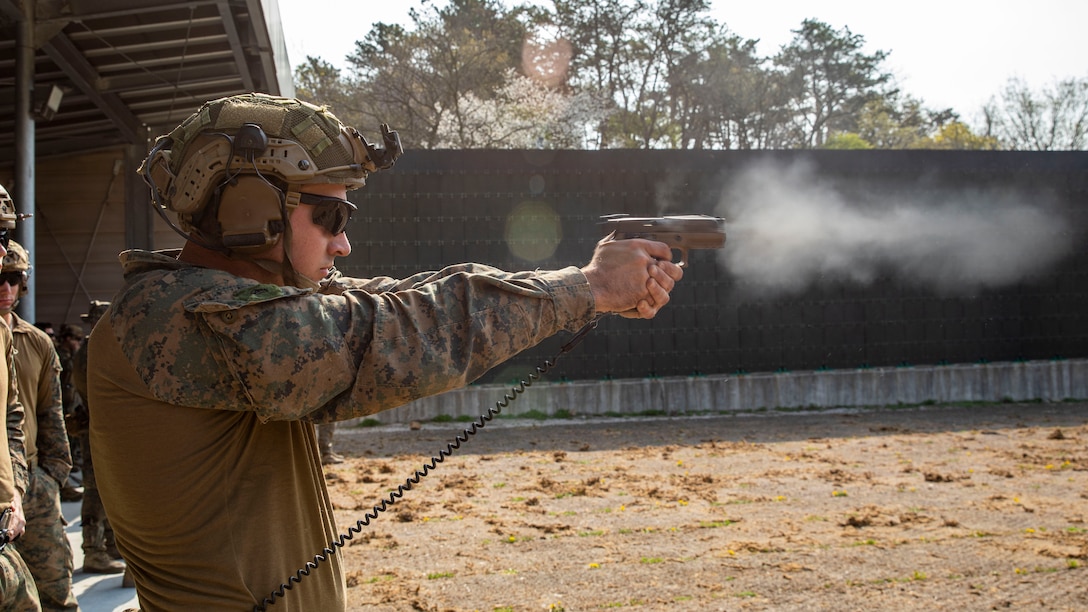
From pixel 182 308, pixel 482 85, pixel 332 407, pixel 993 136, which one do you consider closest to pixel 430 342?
pixel 332 407

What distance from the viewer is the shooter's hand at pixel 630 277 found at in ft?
6.48

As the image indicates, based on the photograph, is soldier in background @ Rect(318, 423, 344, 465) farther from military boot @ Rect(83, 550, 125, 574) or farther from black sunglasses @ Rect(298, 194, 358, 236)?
black sunglasses @ Rect(298, 194, 358, 236)

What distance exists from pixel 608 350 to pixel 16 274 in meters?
9.37

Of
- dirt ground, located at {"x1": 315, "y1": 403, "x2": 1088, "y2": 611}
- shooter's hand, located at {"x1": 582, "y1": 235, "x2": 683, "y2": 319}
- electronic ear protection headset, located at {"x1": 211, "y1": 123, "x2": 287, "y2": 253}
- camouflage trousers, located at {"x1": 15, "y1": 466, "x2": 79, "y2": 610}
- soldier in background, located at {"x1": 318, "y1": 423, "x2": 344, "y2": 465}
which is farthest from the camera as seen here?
soldier in background, located at {"x1": 318, "y1": 423, "x2": 344, "y2": 465}

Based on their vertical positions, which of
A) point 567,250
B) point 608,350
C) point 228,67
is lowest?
point 608,350

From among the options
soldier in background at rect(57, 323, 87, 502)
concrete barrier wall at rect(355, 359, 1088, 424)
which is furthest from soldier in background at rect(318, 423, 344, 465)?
concrete barrier wall at rect(355, 359, 1088, 424)

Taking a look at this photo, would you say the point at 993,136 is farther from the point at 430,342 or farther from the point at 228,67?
the point at 430,342

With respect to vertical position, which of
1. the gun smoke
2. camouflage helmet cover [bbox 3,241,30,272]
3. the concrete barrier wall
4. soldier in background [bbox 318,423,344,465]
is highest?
the gun smoke

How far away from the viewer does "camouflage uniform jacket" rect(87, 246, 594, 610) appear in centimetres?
166

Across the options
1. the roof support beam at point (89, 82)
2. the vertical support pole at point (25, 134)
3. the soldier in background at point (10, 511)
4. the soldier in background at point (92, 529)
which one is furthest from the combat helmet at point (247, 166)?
the roof support beam at point (89, 82)

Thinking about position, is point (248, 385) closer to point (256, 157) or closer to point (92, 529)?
point (256, 157)

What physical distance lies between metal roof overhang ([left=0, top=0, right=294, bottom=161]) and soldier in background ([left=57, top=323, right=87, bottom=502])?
86.2 inches

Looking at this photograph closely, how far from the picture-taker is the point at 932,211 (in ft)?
48.1

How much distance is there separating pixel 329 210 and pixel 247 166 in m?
0.19
